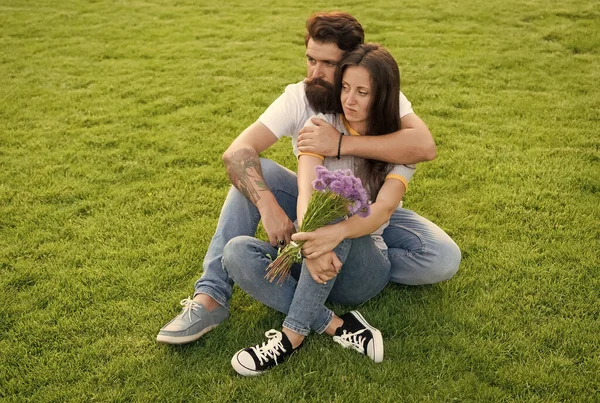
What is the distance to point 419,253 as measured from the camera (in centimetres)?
345

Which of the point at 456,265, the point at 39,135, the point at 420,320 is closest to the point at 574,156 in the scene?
the point at 456,265

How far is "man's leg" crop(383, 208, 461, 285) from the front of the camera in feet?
11.3

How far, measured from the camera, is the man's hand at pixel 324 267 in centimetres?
288

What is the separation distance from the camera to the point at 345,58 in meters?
3.27

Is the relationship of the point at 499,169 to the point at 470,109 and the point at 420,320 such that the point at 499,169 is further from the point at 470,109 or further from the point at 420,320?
the point at 420,320

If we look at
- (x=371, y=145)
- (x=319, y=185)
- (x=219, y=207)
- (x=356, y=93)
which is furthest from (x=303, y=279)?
(x=219, y=207)

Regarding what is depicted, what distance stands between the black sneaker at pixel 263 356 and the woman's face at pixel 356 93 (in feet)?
4.56

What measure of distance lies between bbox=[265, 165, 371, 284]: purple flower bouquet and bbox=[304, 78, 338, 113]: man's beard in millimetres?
778

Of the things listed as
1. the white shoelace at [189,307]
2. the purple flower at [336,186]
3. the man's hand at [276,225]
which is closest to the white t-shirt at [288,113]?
the man's hand at [276,225]

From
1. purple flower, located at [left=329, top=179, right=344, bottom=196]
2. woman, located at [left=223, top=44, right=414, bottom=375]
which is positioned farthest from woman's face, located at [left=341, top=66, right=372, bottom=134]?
purple flower, located at [left=329, top=179, right=344, bottom=196]

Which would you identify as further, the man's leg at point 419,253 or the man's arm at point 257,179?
the man's leg at point 419,253

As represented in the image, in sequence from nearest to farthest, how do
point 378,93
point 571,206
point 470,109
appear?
1. point 378,93
2. point 571,206
3. point 470,109

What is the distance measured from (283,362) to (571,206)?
2.95 m

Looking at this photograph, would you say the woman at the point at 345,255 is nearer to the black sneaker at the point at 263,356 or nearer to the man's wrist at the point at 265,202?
the black sneaker at the point at 263,356
